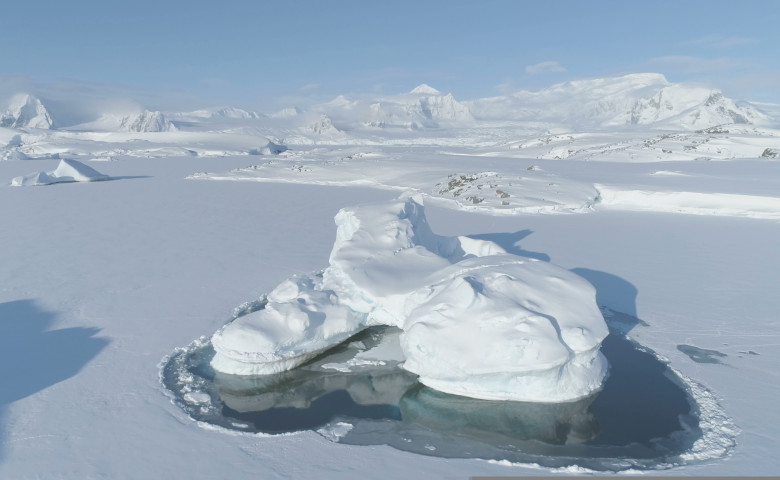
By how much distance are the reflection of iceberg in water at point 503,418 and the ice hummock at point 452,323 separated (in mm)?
126

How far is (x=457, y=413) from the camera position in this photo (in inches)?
230

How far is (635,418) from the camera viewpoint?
5.72 meters

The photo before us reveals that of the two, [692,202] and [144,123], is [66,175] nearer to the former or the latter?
[692,202]

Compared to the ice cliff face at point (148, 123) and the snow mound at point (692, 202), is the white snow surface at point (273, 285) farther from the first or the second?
the ice cliff face at point (148, 123)

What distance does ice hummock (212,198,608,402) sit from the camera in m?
5.97

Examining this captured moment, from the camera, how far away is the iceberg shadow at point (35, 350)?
6227 mm

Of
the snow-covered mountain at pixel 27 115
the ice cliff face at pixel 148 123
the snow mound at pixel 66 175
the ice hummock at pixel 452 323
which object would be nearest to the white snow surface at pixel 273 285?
the ice hummock at pixel 452 323

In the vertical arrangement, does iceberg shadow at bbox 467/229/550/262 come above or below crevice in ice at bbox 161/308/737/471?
above

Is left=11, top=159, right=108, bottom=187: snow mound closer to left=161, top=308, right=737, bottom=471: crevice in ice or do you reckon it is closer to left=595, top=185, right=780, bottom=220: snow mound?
left=161, top=308, right=737, bottom=471: crevice in ice

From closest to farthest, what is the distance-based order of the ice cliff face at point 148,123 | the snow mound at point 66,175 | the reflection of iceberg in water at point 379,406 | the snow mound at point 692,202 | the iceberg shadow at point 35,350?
the reflection of iceberg in water at point 379,406 → the iceberg shadow at point 35,350 → the snow mound at point 692,202 → the snow mound at point 66,175 → the ice cliff face at point 148,123

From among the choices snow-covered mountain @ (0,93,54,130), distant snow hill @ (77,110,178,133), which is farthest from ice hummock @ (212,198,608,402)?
snow-covered mountain @ (0,93,54,130)

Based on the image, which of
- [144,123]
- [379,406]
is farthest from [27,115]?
[379,406]

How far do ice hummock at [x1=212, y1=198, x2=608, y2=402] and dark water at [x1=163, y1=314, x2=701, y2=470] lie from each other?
223 millimetres

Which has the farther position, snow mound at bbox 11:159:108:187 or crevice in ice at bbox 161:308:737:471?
snow mound at bbox 11:159:108:187
